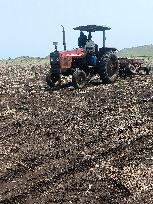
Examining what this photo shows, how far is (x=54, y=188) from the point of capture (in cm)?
660

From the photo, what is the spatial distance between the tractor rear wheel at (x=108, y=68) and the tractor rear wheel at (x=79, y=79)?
1188 millimetres

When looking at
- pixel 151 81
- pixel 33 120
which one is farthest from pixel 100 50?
pixel 33 120

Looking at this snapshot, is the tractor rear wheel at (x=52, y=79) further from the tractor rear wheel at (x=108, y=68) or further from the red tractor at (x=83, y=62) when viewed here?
the tractor rear wheel at (x=108, y=68)

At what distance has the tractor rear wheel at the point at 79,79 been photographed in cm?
1659

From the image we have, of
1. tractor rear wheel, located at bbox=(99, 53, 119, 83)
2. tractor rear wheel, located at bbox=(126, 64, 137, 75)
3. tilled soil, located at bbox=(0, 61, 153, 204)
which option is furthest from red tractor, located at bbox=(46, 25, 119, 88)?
tilled soil, located at bbox=(0, 61, 153, 204)

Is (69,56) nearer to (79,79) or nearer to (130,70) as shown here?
(79,79)

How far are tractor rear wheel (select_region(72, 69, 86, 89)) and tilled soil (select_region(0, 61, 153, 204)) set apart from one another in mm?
1992

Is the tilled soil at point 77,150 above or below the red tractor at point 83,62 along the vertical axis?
below

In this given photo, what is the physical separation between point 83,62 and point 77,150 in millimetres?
9591

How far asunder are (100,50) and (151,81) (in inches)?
107

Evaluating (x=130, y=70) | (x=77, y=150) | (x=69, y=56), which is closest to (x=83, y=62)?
(x=69, y=56)

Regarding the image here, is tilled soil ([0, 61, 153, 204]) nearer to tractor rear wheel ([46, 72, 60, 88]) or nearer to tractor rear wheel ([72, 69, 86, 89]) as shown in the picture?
tractor rear wheel ([72, 69, 86, 89])

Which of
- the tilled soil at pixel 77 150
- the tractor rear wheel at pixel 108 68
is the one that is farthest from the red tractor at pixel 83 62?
the tilled soil at pixel 77 150

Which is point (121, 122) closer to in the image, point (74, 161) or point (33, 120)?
point (33, 120)
